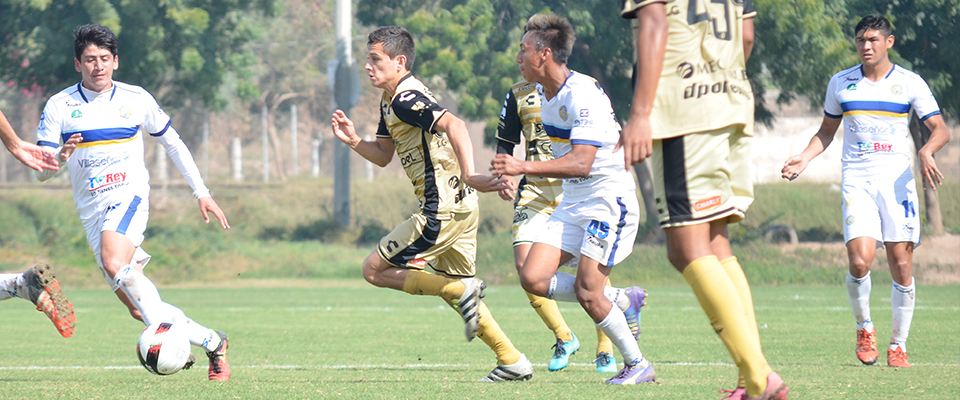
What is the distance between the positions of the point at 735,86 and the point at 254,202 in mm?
21993

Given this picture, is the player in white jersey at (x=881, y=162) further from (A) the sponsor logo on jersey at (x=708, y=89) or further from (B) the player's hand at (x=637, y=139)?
(B) the player's hand at (x=637, y=139)

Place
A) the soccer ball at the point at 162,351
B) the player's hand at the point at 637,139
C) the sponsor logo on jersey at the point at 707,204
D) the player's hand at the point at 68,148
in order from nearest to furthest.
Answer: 1. the player's hand at the point at 637,139
2. the sponsor logo on jersey at the point at 707,204
3. the soccer ball at the point at 162,351
4. the player's hand at the point at 68,148

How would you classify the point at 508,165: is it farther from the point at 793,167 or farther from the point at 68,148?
the point at 68,148

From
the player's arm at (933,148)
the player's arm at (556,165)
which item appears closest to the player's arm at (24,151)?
the player's arm at (556,165)

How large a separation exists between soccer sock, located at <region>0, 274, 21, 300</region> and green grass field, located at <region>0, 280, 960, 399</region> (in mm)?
520

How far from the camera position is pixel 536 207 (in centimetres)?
671

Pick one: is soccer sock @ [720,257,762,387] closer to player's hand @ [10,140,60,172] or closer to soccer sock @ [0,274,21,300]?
player's hand @ [10,140,60,172]

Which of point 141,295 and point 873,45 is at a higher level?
point 873,45

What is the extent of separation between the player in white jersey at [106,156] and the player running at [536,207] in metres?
1.92

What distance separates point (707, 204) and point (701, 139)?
252 millimetres

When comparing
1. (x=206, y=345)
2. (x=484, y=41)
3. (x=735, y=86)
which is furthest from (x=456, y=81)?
(x=735, y=86)

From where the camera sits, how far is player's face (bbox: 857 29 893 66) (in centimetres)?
684

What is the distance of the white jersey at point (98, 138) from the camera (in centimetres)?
608

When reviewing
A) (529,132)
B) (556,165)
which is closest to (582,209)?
(556,165)
